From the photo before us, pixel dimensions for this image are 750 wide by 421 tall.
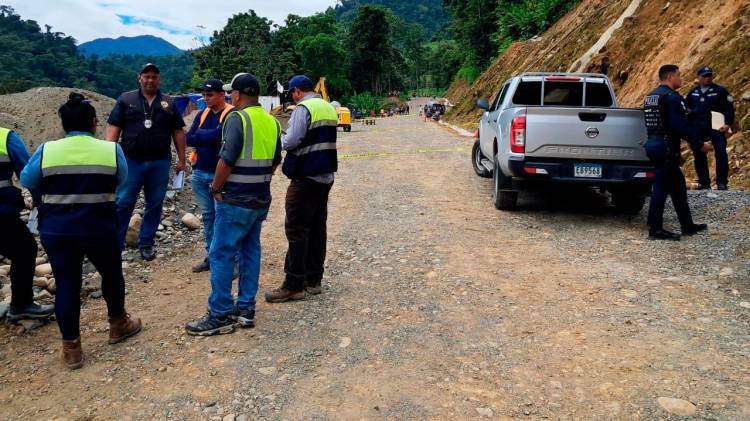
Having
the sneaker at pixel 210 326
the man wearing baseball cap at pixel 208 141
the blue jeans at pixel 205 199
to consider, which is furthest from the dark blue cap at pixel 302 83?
the sneaker at pixel 210 326

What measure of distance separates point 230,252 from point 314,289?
3.43 ft

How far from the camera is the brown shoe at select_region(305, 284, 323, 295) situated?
4.85 meters

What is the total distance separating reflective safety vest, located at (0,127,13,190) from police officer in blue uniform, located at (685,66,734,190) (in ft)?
26.8

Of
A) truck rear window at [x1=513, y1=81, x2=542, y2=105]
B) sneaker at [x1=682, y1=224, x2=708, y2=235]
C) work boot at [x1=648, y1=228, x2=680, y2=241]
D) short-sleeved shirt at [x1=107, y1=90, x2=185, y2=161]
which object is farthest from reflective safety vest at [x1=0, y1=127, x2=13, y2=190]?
truck rear window at [x1=513, y1=81, x2=542, y2=105]

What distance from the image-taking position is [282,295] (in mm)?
4688

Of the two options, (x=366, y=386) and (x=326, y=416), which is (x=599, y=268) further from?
(x=326, y=416)

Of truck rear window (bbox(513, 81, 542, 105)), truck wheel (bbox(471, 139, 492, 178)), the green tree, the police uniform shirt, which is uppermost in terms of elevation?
the green tree

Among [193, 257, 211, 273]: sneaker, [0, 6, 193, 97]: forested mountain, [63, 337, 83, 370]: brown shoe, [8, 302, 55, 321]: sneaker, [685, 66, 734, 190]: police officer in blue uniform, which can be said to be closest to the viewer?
[63, 337, 83, 370]: brown shoe

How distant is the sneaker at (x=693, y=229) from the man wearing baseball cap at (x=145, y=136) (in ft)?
19.2

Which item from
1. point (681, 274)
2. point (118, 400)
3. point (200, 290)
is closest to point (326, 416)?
point (118, 400)

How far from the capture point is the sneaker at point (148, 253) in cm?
589

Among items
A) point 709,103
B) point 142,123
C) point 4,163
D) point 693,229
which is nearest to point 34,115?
point 142,123

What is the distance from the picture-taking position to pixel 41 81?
287 ft

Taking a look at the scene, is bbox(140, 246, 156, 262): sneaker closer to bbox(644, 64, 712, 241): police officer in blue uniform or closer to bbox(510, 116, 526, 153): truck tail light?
bbox(510, 116, 526, 153): truck tail light
